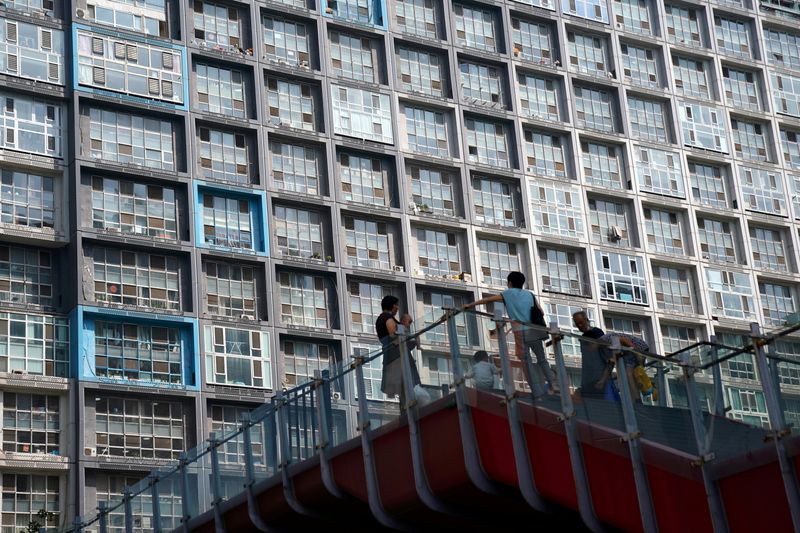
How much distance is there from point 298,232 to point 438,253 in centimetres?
648

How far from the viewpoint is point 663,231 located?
71750mm

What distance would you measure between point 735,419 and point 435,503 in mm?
4899

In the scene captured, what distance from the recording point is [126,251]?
192 ft

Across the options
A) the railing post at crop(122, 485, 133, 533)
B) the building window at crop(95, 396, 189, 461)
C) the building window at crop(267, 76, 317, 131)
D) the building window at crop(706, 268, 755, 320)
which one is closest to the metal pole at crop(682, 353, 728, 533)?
the railing post at crop(122, 485, 133, 533)

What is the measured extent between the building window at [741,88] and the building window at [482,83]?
13.1 metres

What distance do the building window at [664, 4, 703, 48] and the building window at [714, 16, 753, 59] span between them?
1.14 m

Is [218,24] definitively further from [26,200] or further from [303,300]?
[303,300]

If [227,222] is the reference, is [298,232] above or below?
above

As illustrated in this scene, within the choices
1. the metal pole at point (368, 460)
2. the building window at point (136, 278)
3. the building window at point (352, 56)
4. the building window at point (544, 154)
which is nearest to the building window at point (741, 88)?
the building window at point (544, 154)

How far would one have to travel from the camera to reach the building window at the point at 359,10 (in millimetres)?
67125

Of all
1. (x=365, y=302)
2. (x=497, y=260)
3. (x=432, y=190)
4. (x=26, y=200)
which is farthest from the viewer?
(x=497, y=260)

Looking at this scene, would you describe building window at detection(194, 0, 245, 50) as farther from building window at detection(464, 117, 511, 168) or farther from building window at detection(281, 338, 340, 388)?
building window at detection(281, 338, 340, 388)

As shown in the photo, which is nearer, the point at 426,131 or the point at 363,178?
the point at 363,178

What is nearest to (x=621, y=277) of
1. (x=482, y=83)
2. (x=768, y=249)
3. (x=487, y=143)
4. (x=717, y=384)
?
(x=487, y=143)
